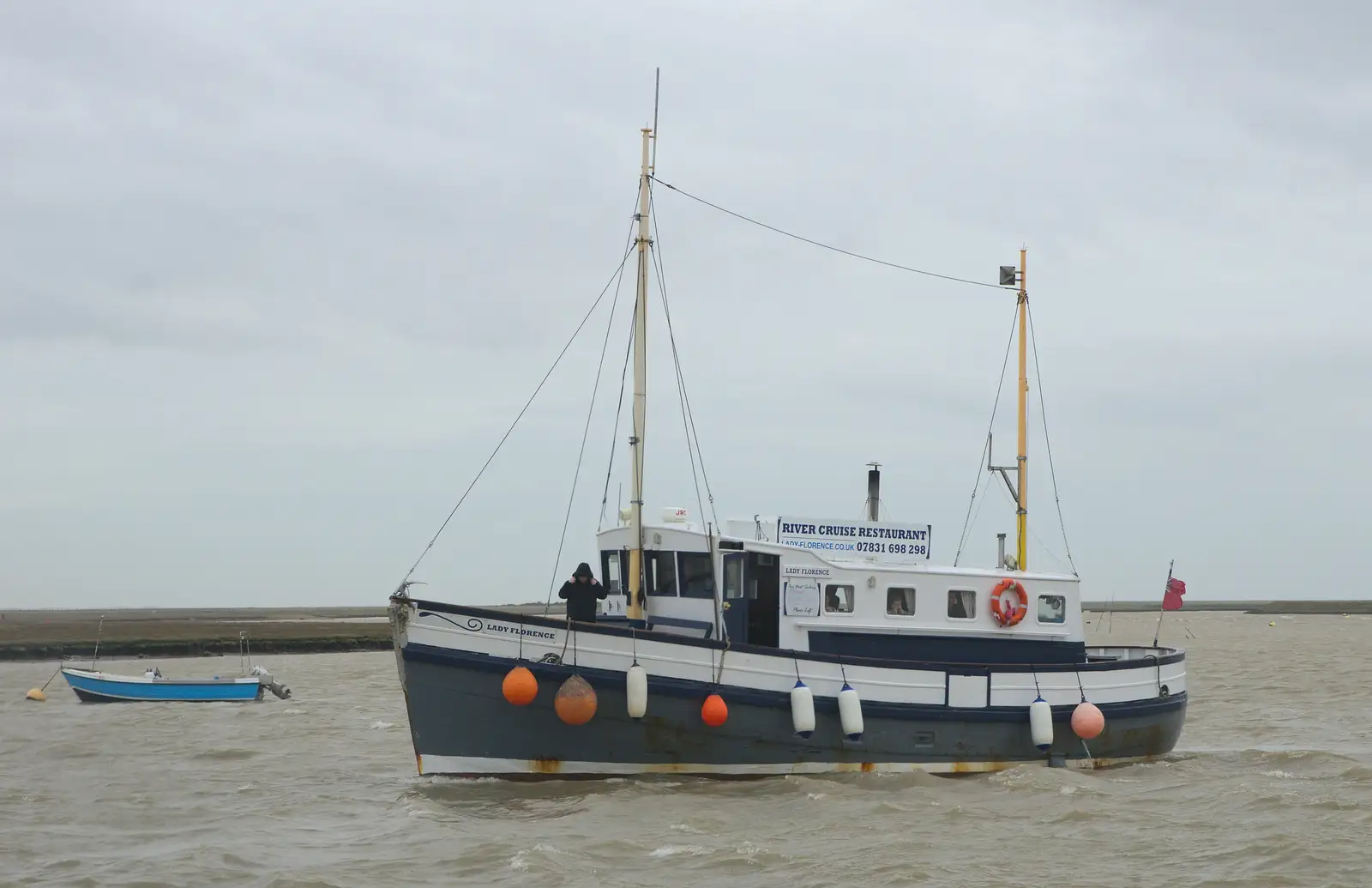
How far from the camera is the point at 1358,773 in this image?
1897 centimetres

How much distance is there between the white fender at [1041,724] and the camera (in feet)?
61.3

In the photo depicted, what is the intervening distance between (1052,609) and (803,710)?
5.21 meters

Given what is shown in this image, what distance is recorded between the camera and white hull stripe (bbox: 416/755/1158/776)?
55.2 feet

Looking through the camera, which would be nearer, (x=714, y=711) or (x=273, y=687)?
(x=714, y=711)

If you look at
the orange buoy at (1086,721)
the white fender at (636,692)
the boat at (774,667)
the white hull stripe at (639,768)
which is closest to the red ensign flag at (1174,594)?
the boat at (774,667)

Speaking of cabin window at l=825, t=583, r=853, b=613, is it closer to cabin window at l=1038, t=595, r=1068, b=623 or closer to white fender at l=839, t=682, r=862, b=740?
white fender at l=839, t=682, r=862, b=740

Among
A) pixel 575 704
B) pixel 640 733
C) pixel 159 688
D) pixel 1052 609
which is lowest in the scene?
pixel 159 688

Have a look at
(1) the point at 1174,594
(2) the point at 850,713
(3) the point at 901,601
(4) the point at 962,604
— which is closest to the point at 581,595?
(2) the point at 850,713

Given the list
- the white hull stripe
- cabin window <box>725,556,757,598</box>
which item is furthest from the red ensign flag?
cabin window <box>725,556,757,598</box>

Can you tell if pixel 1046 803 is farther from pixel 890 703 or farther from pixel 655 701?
pixel 655 701

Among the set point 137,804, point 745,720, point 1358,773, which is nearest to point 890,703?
point 745,720

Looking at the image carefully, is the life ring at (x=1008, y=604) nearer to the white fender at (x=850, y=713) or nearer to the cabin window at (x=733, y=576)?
the white fender at (x=850, y=713)

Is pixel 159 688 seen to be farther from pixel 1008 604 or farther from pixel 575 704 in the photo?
pixel 1008 604

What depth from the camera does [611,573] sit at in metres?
21.1
